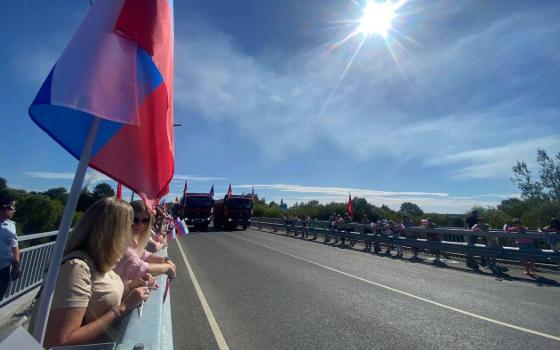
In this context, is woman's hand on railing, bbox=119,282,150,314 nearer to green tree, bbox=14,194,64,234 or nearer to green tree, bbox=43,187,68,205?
green tree, bbox=14,194,64,234

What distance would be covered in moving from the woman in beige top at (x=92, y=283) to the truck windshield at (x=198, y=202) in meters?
31.1

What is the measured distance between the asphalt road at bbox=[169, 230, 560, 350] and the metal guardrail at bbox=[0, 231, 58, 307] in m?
2.87

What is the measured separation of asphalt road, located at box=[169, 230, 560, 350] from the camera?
4914mm

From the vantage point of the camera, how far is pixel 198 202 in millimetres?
33188

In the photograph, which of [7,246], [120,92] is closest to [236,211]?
[7,246]

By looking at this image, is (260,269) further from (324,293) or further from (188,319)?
(188,319)

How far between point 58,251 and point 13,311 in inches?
224

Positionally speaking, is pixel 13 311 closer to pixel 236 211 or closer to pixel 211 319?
pixel 211 319

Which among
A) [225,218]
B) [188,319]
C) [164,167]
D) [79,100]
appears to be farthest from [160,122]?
[225,218]

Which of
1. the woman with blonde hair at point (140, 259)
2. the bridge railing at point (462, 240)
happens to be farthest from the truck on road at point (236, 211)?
the woman with blonde hair at point (140, 259)

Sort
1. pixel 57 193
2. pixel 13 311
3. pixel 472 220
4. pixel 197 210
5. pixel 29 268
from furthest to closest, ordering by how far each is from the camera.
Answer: pixel 57 193 < pixel 197 210 < pixel 472 220 < pixel 29 268 < pixel 13 311

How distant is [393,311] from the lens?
20.8 feet

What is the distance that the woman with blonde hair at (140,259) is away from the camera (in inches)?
127

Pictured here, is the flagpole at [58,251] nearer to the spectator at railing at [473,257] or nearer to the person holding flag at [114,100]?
the person holding flag at [114,100]
